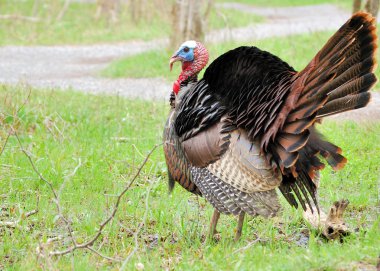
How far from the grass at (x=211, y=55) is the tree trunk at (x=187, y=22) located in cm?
32

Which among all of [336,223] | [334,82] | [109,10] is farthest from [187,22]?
[334,82]

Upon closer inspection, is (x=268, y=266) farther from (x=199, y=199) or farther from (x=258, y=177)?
(x=199, y=199)

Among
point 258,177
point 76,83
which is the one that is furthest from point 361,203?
point 76,83

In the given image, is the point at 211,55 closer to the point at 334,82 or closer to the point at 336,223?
the point at 336,223

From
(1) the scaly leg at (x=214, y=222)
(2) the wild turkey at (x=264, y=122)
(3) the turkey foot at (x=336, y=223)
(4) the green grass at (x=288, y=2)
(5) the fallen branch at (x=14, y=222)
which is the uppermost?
(4) the green grass at (x=288, y=2)

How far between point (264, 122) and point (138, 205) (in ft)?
5.84

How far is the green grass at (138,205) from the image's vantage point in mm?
4672

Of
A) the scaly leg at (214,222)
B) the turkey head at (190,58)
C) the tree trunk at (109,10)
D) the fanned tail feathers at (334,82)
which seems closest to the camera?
the fanned tail feathers at (334,82)

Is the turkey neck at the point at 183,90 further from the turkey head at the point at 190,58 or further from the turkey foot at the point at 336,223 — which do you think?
the turkey foot at the point at 336,223

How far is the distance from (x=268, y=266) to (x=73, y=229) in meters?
1.93

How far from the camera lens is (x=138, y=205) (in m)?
6.14

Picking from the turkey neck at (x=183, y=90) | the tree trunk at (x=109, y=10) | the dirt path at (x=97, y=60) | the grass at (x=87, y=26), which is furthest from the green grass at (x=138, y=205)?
the tree trunk at (x=109, y=10)

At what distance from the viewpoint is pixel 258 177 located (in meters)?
4.82

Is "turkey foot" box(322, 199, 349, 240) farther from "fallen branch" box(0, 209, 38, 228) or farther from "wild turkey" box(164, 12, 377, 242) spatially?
"fallen branch" box(0, 209, 38, 228)
